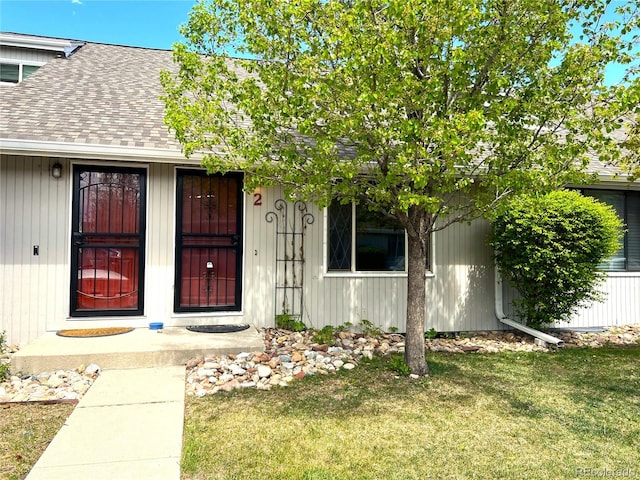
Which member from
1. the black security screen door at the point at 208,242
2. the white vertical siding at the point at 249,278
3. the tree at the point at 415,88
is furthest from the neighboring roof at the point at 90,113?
the tree at the point at 415,88

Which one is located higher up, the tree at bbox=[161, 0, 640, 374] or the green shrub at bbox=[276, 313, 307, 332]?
the tree at bbox=[161, 0, 640, 374]

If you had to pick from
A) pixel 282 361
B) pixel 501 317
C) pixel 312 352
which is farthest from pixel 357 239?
pixel 501 317

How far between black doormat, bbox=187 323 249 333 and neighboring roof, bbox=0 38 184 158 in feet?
7.30

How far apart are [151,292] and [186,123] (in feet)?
8.30

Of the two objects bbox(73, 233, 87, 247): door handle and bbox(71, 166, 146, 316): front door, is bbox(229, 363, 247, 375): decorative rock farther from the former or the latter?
bbox(73, 233, 87, 247): door handle

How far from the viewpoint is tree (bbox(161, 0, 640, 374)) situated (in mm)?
3479

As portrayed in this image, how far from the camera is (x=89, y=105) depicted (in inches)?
236

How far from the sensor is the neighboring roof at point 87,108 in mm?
4938

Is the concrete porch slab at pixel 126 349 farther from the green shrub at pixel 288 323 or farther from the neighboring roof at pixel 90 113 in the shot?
the neighboring roof at pixel 90 113

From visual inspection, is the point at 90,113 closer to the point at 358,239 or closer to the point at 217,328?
the point at 217,328

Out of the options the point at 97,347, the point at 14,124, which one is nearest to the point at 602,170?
the point at 97,347

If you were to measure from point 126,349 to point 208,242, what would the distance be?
5.79 ft

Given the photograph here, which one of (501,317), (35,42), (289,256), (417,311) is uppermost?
(35,42)

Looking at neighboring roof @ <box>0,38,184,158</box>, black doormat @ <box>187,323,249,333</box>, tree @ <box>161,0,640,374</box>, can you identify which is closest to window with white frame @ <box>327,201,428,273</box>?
black doormat @ <box>187,323,249,333</box>
